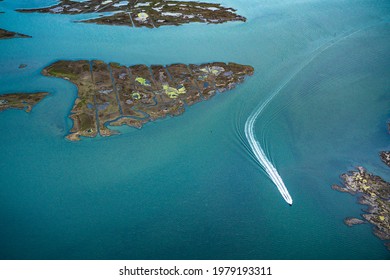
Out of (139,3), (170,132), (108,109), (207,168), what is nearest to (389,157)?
(207,168)

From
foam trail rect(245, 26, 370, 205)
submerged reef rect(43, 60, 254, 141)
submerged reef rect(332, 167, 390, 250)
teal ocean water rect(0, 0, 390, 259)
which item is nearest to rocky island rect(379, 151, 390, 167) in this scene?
teal ocean water rect(0, 0, 390, 259)

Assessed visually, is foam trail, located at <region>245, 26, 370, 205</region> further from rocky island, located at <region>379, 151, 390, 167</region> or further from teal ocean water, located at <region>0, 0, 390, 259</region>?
rocky island, located at <region>379, 151, 390, 167</region>

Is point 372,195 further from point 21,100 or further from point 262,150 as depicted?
point 21,100

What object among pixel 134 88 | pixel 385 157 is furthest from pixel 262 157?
pixel 134 88

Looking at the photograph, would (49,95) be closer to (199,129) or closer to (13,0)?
(199,129)

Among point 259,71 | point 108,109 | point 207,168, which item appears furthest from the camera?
point 259,71

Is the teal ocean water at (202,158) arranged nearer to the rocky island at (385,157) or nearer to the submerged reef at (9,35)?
the rocky island at (385,157)
